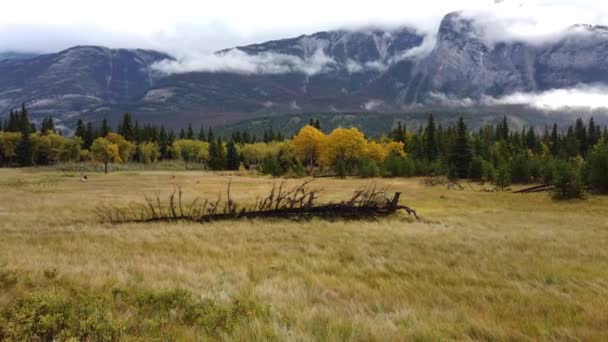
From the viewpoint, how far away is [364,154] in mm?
107750

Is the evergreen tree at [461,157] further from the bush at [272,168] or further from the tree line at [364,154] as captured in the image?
the bush at [272,168]

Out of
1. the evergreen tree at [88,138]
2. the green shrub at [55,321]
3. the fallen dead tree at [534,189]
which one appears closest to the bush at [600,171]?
the fallen dead tree at [534,189]

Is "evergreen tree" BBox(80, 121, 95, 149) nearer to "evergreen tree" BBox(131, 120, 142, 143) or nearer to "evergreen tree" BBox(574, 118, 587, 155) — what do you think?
"evergreen tree" BBox(131, 120, 142, 143)

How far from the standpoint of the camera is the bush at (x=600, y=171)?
4491 centimetres

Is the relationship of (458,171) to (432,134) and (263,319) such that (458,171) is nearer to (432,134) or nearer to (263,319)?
(432,134)

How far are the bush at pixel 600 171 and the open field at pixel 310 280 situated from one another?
85.5ft

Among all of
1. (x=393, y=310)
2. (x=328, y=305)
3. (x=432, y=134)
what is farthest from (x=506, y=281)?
(x=432, y=134)

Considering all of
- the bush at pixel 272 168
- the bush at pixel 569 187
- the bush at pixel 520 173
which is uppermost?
the bush at pixel 569 187

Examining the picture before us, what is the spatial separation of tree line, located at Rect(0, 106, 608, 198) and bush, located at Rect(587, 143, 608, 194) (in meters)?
0.08

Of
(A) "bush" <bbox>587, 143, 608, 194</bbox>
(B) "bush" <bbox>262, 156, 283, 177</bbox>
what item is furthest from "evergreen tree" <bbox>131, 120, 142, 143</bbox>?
(A) "bush" <bbox>587, 143, 608, 194</bbox>

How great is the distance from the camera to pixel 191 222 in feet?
76.6

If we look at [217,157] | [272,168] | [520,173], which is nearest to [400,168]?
[272,168]

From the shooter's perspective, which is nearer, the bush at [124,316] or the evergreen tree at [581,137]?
the bush at [124,316]

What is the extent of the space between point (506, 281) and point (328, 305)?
16.1 ft
